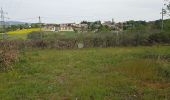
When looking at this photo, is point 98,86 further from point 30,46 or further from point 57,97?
point 30,46

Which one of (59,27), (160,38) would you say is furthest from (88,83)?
(59,27)

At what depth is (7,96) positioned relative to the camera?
9.54 meters

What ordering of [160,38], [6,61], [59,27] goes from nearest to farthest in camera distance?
[6,61] < [160,38] < [59,27]

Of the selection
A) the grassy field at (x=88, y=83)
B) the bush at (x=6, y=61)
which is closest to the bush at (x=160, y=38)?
the grassy field at (x=88, y=83)

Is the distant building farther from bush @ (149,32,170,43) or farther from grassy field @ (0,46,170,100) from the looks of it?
grassy field @ (0,46,170,100)

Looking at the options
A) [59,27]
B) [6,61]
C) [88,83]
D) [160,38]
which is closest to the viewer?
[88,83]

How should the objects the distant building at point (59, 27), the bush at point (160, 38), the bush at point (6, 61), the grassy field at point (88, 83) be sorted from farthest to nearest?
the distant building at point (59, 27), the bush at point (160, 38), the bush at point (6, 61), the grassy field at point (88, 83)

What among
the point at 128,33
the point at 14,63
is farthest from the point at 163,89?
the point at 128,33

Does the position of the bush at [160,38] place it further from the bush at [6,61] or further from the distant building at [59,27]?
the distant building at [59,27]

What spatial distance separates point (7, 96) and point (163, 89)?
4.70 meters

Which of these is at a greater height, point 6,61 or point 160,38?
point 160,38

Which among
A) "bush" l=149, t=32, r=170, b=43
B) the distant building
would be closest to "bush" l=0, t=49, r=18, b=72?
"bush" l=149, t=32, r=170, b=43

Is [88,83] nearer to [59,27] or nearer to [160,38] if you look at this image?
[160,38]

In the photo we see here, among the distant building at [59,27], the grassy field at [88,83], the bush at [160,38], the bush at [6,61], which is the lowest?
the grassy field at [88,83]
